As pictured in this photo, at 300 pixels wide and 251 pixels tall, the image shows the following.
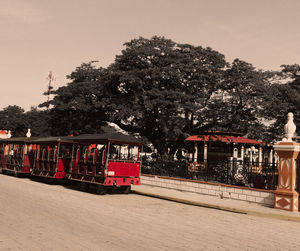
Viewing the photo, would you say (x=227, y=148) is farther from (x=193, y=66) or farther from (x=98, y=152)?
(x=98, y=152)

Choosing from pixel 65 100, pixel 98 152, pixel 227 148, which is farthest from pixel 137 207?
pixel 227 148

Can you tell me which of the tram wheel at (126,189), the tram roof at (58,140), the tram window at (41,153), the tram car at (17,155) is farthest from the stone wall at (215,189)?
the tram car at (17,155)

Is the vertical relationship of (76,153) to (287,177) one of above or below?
above

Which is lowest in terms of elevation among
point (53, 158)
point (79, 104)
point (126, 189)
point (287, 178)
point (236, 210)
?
point (236, 210)

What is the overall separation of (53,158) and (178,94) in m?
9.82

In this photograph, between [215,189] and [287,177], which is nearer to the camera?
[287,177]

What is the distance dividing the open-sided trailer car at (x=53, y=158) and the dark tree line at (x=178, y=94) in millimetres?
6106

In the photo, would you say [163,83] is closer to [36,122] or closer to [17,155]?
[17,155]

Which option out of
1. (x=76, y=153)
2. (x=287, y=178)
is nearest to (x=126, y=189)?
(x=76, y=153)

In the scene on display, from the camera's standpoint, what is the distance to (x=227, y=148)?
171 feet

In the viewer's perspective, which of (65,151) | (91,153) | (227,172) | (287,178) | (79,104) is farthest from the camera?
(79,104)

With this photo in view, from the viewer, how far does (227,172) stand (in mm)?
16391

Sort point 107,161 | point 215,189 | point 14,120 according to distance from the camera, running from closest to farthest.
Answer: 1. point 107,161
2. point 215,189
3. point 14,120

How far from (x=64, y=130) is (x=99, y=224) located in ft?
89.1
